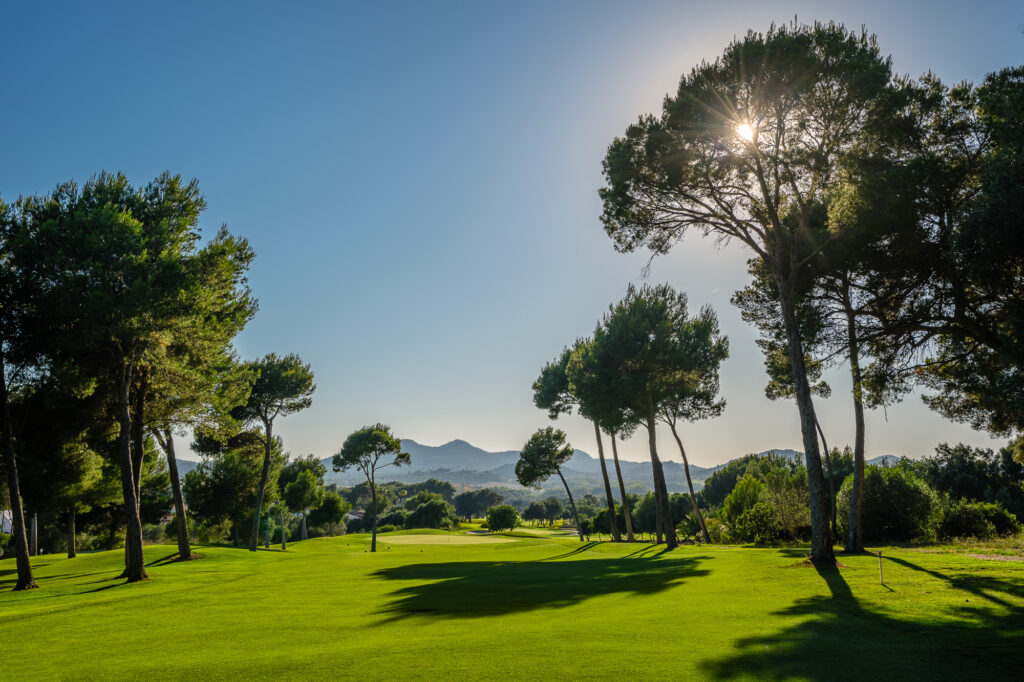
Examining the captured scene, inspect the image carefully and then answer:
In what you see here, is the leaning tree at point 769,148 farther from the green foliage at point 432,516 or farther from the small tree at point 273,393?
the green foliage at point 432,516

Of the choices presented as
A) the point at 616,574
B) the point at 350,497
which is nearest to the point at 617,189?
the point at 616,574

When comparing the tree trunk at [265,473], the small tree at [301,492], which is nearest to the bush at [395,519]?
the small tree at [301,492]

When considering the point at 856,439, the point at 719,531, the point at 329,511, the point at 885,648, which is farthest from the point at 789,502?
the point at 329,511

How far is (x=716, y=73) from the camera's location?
16578mm

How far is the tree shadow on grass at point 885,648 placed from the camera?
567 cm

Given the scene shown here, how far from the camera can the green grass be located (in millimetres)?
6238

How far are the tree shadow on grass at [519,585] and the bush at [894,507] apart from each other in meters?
10.9

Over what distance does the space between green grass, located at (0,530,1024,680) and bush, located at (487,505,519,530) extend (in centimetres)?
5730

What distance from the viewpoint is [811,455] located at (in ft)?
50.6

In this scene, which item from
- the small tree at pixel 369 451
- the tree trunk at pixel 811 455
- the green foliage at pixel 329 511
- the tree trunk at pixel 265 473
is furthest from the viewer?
the green foliage at pixel 329 511

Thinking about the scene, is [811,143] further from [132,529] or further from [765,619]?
[132,529]

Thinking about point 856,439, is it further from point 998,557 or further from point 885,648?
point 885,648

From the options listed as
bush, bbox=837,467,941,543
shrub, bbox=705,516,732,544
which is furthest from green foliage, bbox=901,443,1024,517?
bush, bbox=837,467,941,543

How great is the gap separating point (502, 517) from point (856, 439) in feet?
193
